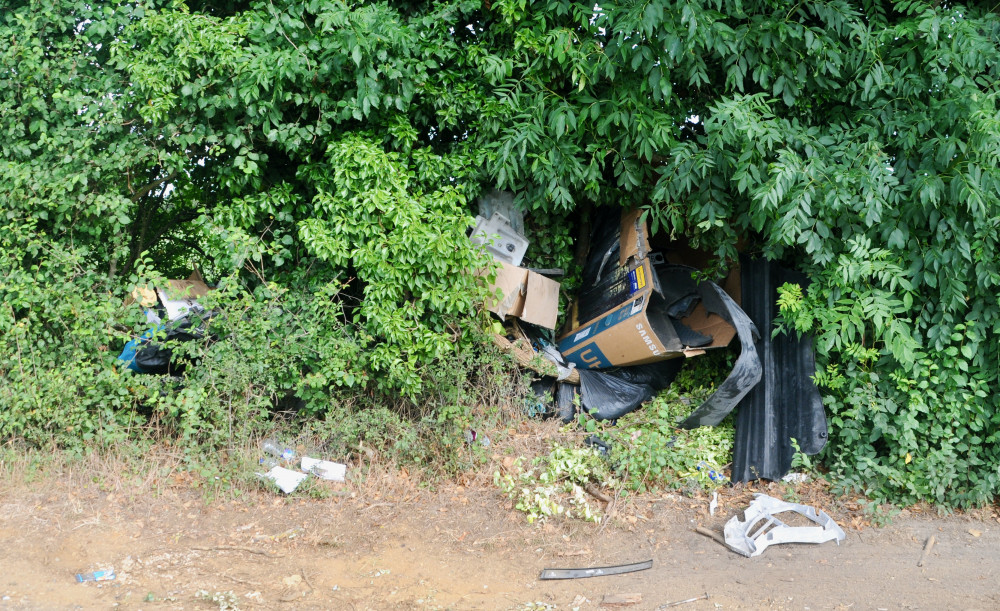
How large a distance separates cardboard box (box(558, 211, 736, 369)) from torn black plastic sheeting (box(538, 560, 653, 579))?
1.67 metres

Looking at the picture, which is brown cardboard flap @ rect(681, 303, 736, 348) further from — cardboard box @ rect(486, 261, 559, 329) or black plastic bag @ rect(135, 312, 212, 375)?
black plastic bag @ rect(135, 312, 212, 375)

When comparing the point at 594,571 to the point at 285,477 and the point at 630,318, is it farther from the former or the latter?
the point at 285,477

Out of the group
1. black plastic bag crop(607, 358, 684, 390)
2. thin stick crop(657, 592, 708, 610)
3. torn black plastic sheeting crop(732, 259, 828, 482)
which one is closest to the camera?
thin stick crop(657, 592, 708, 610)

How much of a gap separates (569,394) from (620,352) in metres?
0.50

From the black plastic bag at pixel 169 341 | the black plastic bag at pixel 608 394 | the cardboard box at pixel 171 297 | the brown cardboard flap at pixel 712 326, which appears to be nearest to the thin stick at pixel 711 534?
the black plastic bag at pixel 608 394

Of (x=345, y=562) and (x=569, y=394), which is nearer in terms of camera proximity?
(x=345, y=562)

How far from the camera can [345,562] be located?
155 inches

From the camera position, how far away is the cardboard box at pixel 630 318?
17.0 ft

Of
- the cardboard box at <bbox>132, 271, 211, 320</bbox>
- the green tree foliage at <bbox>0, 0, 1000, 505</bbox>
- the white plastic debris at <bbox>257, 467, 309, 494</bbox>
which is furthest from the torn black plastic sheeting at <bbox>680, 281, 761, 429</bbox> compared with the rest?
the cardboard box at <bbox>132, 271, 211, 320</bbox>

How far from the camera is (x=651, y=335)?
201 inches

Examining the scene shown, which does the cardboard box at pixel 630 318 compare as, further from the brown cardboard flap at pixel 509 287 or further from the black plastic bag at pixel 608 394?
the brown cardboard flap at pixel 509 287

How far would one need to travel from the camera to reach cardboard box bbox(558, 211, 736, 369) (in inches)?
204

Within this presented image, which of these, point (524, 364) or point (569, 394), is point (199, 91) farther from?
point (569, 394)

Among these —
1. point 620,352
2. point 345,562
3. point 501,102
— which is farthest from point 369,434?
point 501,102
